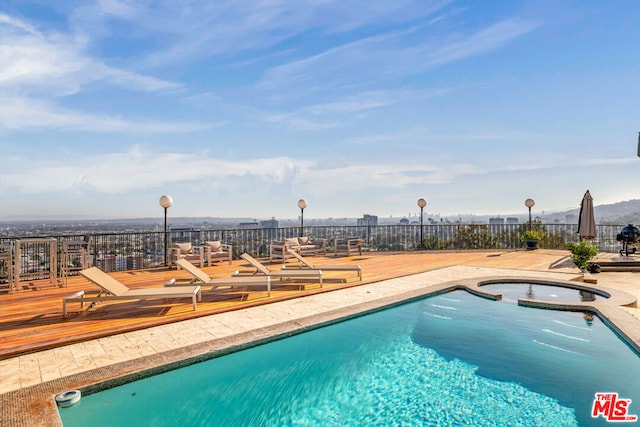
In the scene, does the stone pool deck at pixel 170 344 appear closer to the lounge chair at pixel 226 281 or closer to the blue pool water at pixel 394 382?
the blue pool water at pixel 394 382

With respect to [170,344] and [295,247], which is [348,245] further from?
[170,344]

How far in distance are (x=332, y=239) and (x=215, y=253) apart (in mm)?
4538

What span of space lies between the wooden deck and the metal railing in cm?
80

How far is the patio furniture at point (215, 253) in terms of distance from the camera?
9707 millimetres

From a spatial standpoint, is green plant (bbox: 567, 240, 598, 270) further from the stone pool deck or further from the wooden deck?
the stone pool deck

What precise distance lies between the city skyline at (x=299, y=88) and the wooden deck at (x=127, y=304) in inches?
144

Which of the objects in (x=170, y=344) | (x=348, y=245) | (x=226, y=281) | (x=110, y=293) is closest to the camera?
(x=170, y=344)

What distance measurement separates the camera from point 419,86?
13219mm

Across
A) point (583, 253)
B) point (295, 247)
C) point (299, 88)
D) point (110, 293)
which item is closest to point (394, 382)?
point (110, 293)

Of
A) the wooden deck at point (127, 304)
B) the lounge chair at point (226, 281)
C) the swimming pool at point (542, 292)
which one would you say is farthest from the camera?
the swimming pool at point (542, 292)

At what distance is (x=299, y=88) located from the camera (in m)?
13.8

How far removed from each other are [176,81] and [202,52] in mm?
1484

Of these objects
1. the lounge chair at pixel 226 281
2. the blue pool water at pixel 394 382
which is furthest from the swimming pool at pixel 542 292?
the lounge chair at pixel 226 281

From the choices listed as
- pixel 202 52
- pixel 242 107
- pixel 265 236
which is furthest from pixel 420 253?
pixel 202 52
